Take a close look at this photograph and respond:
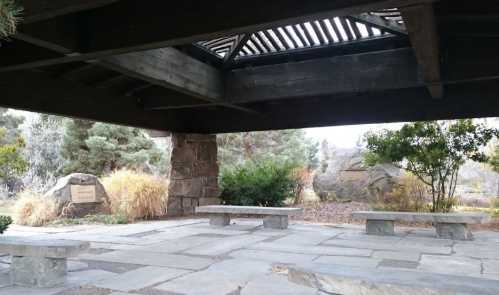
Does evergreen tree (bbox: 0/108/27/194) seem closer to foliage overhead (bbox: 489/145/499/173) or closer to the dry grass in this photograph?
the dry grass

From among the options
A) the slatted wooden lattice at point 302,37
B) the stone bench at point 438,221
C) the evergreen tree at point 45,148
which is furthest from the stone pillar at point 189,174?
the evergreen tree at point 45,148

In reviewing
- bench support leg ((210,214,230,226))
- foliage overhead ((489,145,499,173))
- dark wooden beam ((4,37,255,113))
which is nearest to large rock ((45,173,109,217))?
bench support leg ((210,214,230,226))

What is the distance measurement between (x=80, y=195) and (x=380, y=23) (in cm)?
603

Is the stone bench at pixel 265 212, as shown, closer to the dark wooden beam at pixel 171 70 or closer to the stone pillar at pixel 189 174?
the stone pillar at pixel 189 174

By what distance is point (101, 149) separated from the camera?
1209 cm

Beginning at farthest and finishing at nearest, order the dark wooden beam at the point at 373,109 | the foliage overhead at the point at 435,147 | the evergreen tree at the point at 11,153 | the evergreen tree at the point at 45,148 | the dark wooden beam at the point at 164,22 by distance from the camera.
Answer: the evergreen tree at the point at 45,148, the foliage overhead at the point at 435,147, the dark wooden beam at the point at 373,109, the evergreen tree at the point at 11,153, the dark wooden beam at the point at 164,22

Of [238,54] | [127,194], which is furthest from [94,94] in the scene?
[127,194]

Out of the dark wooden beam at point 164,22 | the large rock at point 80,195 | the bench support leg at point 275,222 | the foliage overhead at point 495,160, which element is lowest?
the bench support leg at point 275,222

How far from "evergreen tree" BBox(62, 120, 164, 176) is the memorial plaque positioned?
4.13 m

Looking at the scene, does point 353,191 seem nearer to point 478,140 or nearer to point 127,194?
point 478,140

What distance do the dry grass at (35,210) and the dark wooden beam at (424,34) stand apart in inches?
241

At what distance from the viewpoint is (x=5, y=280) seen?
10.5 feet

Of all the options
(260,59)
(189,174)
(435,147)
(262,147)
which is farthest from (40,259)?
(262,147)

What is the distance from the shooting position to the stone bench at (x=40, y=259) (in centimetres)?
297
